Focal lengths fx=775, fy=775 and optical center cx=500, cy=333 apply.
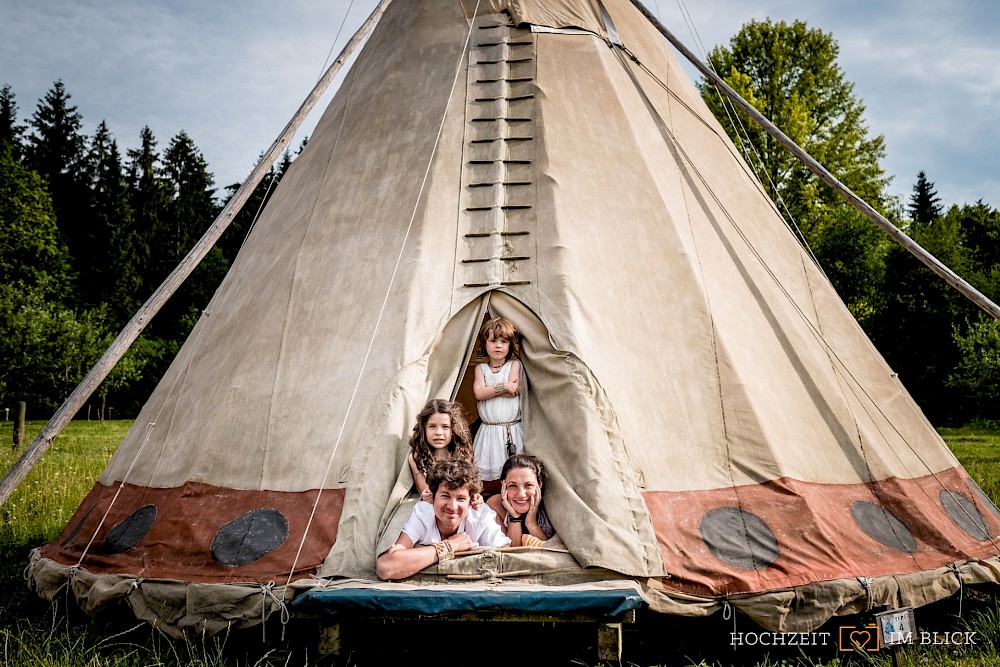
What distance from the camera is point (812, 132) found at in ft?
57.7

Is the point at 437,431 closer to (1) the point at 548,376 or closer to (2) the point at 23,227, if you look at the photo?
(1) the point at 548,376

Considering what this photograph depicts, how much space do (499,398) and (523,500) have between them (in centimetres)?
75

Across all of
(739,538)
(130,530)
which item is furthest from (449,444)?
(130,530)

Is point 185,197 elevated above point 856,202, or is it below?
above

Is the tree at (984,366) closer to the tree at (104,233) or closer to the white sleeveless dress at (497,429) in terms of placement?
the white sleeveless dress at (497,429)

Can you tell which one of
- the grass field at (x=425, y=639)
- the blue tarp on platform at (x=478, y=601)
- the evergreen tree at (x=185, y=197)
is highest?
the evergreen tree at (x=185, y=197)

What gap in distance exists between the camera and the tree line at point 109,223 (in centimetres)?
2130

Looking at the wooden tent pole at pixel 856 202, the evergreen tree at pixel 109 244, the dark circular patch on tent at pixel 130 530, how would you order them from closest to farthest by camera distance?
the dark circular patch on tent at pixel 130 530, the wooden tent pole at pixel 856 202, the evergreen tree at pixel 109 244

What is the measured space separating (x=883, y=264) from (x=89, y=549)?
18.1m

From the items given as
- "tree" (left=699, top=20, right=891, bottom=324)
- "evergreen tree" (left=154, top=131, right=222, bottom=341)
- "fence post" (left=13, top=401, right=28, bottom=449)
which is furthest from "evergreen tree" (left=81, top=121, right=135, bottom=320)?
"tree" (left=699, top=20, right=891, bottom=324)

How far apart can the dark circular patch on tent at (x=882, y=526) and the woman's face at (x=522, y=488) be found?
1816mm

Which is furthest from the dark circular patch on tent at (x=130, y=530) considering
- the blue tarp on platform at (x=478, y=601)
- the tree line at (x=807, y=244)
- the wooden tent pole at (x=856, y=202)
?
the tree line at (x=807, y=244)

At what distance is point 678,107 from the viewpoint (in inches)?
245

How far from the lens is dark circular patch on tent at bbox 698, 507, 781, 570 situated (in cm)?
390
